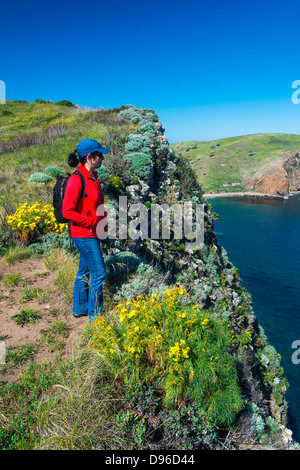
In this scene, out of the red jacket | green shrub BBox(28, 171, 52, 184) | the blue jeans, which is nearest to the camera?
the red jacket

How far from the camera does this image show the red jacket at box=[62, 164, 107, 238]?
11.3 feet

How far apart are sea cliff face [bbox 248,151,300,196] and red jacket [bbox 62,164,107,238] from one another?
99.4 m

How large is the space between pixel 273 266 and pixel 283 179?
70.5 meters

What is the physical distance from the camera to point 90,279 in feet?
13.3

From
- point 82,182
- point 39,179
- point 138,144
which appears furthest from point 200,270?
point 82,182

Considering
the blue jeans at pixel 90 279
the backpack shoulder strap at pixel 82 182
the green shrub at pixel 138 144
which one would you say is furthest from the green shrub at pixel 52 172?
the backpack shoulder strap at pixel 82 182

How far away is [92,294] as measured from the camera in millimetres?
3984

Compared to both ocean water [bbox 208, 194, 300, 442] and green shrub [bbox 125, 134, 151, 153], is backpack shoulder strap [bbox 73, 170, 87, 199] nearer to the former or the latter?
green shrub [bbox 125, 134, 151, 153]

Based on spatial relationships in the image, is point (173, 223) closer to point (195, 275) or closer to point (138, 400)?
point (195, 275)

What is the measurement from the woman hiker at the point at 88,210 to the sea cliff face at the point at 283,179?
99.4 meters

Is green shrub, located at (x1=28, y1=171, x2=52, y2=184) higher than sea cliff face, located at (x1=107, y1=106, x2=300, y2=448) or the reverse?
higher

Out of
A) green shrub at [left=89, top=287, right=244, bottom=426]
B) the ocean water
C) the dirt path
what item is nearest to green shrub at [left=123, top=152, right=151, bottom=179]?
the dirt path

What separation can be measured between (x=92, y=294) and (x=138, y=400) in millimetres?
1705
